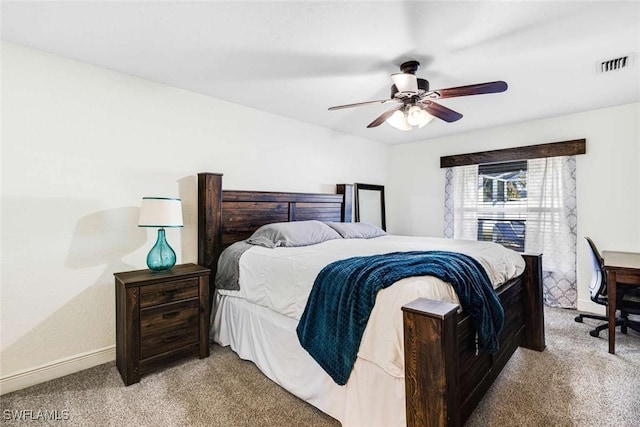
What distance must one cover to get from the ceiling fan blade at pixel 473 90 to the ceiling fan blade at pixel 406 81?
0.64ft

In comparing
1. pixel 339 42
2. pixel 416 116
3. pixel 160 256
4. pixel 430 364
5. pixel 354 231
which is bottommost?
pixel 430 364

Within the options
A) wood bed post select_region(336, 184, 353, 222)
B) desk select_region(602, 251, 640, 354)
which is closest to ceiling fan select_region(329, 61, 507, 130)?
wood bed post select_region(336, 184, 353, 222)

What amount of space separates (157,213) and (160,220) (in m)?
0.06

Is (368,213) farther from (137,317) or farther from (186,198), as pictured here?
(137,317)

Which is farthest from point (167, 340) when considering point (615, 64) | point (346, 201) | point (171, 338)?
point (615, 64)

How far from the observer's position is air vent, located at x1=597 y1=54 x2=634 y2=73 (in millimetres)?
2355

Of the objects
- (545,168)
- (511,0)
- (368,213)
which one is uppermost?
(511,0)

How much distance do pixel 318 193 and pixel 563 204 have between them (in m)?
3.05

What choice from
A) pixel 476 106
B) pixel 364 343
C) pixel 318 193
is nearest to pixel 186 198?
pixel 318 193

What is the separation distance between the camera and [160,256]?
2461mm

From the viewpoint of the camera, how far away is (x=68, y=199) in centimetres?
232

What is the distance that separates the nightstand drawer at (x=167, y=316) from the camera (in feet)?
7.32

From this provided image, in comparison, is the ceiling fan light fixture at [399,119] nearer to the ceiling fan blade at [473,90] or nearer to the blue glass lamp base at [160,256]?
the ceiling fan blade at [473,90]
